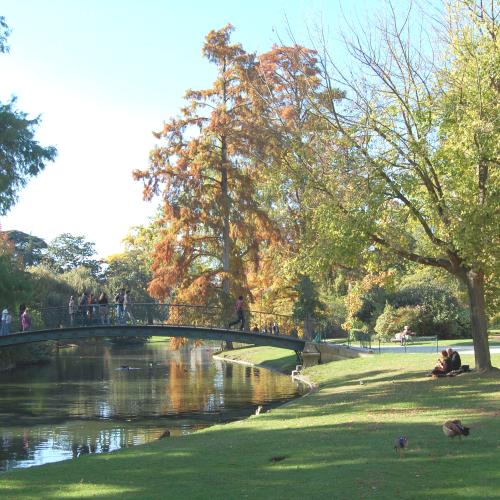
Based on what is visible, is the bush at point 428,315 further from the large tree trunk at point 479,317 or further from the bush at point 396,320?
the large tree trunk at point 479,317

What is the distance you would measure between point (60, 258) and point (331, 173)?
371ft

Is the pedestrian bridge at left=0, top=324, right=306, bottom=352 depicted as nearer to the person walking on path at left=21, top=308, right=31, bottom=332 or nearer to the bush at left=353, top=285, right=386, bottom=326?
the person walking on path at left=21, top=308, right=31, bottom=332

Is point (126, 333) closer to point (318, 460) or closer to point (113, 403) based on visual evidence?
point (113, 403)

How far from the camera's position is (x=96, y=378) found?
38.4m

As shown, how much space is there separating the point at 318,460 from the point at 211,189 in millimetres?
34337

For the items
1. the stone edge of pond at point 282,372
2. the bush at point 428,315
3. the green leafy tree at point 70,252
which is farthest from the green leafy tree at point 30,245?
the bush at point 428,315

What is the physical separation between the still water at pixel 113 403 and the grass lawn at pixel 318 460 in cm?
423

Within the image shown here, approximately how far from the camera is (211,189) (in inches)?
1768

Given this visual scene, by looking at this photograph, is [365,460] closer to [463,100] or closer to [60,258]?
[463,100]

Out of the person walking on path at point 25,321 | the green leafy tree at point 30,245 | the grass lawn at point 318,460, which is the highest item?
the green leafy tree at point 30,245

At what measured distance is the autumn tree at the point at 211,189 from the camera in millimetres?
43344

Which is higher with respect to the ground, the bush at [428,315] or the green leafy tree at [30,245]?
the green leafy tree at [30,245]

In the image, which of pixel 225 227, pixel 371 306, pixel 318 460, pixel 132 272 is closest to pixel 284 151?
pixel 318 460

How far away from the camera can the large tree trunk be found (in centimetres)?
2130
